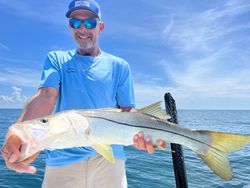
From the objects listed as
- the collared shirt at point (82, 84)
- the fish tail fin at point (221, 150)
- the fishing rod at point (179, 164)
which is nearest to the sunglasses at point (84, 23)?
the collared shirt at point (82, 84)

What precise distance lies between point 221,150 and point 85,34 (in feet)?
7.70

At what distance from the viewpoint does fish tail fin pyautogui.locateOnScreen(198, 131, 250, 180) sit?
333cm

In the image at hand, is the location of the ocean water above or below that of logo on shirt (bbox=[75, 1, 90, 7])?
below

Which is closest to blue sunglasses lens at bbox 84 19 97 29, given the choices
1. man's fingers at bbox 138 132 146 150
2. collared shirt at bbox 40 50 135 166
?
collared shirt at bbox 40 50 135 166

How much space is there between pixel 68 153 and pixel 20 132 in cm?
160

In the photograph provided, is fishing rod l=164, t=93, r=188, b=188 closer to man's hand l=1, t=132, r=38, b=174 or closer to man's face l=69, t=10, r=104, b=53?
man's face l=69, t=10, r=104, b=53

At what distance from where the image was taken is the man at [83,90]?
4.31 m

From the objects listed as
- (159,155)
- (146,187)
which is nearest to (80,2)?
(146,187)

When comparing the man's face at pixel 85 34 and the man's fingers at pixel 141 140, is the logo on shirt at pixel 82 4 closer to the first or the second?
the man's face at pixel 85 34

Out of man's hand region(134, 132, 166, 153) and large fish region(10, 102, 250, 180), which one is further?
man's hand region(134, 132, 166, 153)

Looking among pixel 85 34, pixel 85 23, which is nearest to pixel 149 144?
pixel 85 34

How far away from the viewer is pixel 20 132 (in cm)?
277

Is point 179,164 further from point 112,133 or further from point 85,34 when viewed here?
point 112,133

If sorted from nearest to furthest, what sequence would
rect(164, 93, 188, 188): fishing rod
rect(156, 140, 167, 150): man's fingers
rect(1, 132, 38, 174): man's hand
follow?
rect(1, 132, 38, 174): man's hand, rect(156, 140, 167, 150): man's fingers, rect(164, 93, 188, 188): fishing rod
